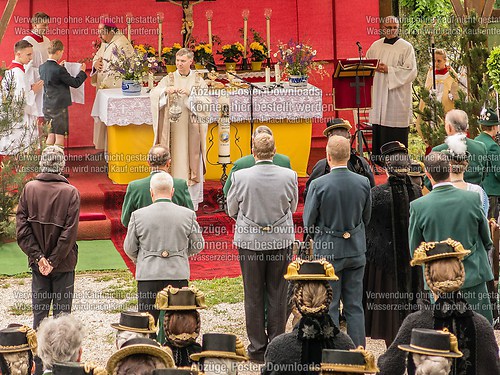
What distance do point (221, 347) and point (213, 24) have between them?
44.0ft

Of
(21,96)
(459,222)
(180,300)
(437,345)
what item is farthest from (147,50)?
(437,345)

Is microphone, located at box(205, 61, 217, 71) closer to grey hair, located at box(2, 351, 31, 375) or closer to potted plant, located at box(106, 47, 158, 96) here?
potted plant, located at box(106, 47, 158, 96)

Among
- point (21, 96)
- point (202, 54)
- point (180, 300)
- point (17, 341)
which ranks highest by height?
point (202, 54)

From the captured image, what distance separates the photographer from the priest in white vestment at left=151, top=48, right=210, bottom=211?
44.9ft

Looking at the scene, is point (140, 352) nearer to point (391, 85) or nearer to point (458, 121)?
point (458, 121)

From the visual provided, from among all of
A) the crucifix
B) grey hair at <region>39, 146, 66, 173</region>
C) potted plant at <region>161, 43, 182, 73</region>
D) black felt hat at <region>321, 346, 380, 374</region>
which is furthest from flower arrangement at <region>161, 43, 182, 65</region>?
black felt hat at <region>321, 346, 380, 374</region>

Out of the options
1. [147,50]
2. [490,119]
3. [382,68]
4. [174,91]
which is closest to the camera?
[490,119]

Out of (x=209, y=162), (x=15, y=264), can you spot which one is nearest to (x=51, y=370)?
(x=15, y=264)

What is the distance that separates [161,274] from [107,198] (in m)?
5.96

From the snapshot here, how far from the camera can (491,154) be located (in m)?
10.6

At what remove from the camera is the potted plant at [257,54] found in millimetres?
16359

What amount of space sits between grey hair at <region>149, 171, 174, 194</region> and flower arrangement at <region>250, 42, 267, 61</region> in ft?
27.0

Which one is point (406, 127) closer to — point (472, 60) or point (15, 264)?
point (472, 60)

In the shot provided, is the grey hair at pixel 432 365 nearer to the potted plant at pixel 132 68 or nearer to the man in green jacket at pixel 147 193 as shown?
the man in green jacket at pixel 147 193
